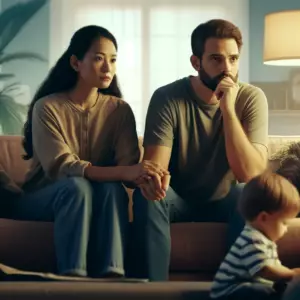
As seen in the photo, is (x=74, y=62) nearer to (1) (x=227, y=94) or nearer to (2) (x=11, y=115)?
(1) (x=227, y=94)

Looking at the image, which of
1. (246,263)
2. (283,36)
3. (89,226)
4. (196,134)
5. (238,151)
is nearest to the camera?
(246,263)

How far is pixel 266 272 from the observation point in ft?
5.06

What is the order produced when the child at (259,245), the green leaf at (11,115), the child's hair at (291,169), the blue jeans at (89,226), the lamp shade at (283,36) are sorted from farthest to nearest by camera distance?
1. the green leaf at (11,115)
2. the lamp shade at (283,36)
3. the child's hair at (291,169)
4. the blue jeans at (89,226)
5. the child at (259,245)

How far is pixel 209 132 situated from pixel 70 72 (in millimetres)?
471

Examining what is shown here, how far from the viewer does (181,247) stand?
2.17 meters

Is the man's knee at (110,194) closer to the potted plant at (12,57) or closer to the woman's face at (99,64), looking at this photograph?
the woman's face at (99,64)

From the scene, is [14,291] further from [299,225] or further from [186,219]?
[299,225]

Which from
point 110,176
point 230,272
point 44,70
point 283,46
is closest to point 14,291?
point 230,272

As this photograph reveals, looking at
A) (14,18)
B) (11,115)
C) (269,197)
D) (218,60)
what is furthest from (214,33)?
(14,18)

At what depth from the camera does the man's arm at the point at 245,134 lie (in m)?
2.15

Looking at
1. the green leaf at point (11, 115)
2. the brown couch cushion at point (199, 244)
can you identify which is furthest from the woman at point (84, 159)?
the green leaf at point (11, 115)

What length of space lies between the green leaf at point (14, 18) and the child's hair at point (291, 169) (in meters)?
3.07

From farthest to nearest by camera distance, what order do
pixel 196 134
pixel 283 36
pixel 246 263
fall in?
pixel 283 36
pixel 196 134
pixel 246 263

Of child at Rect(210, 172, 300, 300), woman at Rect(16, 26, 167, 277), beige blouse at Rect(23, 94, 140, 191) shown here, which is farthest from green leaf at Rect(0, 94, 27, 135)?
child at Rect(210, 172, 300, 300)
